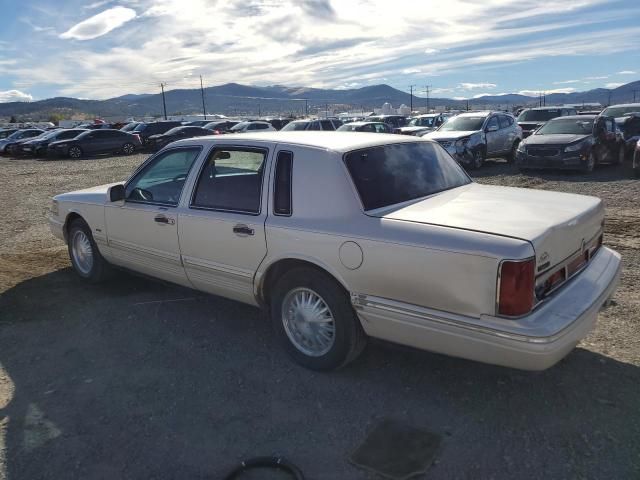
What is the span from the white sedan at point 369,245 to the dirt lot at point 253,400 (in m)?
0.41

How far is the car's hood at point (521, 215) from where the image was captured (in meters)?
3.12

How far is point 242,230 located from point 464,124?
13774mm

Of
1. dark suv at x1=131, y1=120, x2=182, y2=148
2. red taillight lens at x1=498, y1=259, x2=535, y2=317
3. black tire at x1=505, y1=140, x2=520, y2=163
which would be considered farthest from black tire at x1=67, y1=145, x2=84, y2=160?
red taillight lens at x1=498, y1=259, x2=535, y2=317

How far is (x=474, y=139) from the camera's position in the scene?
15695mm

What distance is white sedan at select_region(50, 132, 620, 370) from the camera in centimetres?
301

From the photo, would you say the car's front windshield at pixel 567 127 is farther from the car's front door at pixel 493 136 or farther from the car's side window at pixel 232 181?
the car's side window at pixel 232 181

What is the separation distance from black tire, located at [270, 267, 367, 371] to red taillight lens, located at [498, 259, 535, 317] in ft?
3.44

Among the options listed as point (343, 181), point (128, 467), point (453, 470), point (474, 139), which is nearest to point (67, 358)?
point (128, 467)

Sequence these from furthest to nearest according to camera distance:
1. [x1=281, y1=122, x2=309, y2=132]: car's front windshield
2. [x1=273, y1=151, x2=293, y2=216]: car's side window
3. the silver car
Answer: [x1=281, y1=122, x2=309, y2=132]: car's front windshield → the silver car → [x1=273, y1=151, x2=293, y2=216]: car's side window

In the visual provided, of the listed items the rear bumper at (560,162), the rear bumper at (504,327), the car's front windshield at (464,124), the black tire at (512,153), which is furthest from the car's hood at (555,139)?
the rear bumper at (504,327)

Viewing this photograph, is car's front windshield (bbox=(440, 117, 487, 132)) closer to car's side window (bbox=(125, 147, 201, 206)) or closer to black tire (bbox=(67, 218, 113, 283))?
black tire (bbox=(67, 218, 113, 283))

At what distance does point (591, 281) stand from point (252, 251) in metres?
2.33

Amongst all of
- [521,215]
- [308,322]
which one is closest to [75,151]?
[308,322]

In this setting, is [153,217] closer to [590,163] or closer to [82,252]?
[82,252]
